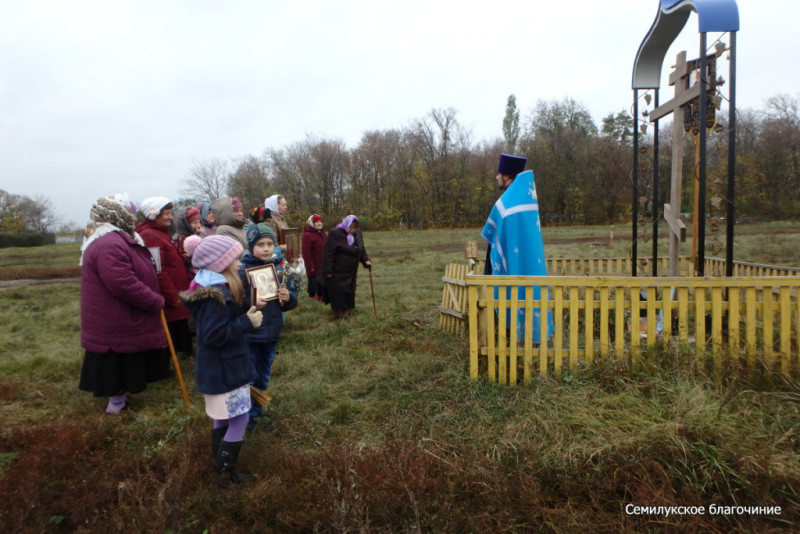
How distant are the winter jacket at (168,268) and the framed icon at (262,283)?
7.73 ft

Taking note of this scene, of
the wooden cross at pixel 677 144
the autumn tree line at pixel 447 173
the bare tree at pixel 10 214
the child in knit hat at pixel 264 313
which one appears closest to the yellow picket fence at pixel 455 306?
the wooden cross at pixel 677 144

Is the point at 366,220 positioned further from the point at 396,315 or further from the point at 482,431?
the point at 482,431

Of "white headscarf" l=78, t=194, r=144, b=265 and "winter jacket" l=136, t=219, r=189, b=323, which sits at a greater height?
"white headscarf" l=78, t=194, r=144, b=265

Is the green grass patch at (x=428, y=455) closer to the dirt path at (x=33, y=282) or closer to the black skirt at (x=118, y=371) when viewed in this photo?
the black skirt at (x=118, y=371)

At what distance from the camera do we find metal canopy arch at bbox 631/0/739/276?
432 cm

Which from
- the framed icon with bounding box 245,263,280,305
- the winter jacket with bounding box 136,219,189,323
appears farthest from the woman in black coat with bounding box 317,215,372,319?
the framed icon with bounding box 245,263,280,305

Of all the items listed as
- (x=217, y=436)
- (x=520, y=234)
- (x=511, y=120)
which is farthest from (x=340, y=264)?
(x=511, y=120)

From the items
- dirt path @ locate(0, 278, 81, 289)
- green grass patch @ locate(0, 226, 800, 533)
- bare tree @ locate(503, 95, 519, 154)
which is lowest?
green grass patch @ locate(0, 226, 800, 533)

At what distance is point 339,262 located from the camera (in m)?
7.35

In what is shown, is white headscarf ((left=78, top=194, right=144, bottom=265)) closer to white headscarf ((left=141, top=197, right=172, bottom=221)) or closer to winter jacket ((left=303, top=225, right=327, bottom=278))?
white headscarf ((left=141, top=197, right=172, bottom=221))

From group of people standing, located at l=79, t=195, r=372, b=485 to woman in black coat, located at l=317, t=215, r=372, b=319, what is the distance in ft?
2.79

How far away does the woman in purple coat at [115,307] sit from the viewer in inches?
158

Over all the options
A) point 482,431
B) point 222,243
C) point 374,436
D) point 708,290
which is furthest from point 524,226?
point 222,243

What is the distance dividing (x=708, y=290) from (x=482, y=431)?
8.01 ft
